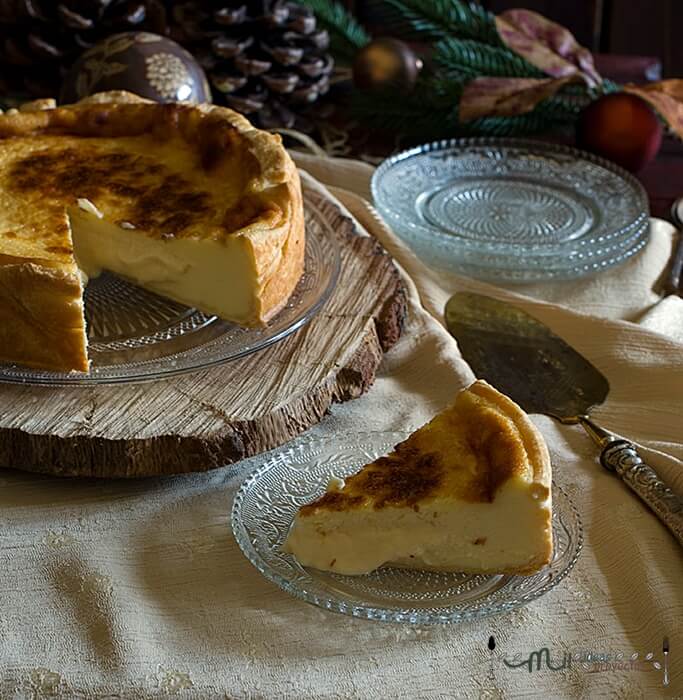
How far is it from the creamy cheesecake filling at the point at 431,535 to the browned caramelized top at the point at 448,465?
0.05 feet

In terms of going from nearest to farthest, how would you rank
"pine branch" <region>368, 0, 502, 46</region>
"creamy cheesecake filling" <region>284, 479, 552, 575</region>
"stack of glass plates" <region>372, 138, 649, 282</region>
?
1. "creamy cheesecake filling" <region>284, 479, 552, 575</region>
2. "stack of glass plates" <region>372, 138, 649, 282</region>
3. "pine branch" <region>368, 0, 502, 46</region>

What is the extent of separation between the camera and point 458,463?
1.66 meters

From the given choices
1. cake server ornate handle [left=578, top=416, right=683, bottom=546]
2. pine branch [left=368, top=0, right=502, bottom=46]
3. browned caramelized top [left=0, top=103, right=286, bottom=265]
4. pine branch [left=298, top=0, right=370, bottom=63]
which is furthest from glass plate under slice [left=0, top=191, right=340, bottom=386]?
pine branch [left=298, top=0, right=370, bottom=63]

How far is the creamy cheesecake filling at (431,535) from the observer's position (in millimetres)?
1585

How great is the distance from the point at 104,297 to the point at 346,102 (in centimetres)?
155

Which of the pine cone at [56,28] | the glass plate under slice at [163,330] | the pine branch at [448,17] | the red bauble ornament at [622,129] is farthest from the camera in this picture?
the pine branch at [448,17]

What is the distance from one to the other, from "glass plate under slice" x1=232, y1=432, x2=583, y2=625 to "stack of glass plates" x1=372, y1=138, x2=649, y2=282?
865 mm

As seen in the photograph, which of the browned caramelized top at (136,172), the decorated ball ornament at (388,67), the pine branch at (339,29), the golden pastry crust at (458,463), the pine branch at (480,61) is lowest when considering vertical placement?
the pine branch at (339,29)

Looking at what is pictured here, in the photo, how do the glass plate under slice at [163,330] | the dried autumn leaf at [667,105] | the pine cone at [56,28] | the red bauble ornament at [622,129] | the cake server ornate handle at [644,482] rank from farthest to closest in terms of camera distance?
the pine cone at [56,28] → the red bauble ornament at [622,129] → the dried autumn leaf at [667,105] → the glass plate under slice at [163,330] → the cake server ornate handle at [644,482]

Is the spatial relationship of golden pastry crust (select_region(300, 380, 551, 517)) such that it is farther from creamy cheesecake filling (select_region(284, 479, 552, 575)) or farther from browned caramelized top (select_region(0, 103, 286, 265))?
browned caramelized top (select_region(0, 103, 286, 265))

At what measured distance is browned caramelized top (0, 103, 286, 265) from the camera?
7.09ft

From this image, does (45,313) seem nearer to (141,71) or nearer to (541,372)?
(541,372)

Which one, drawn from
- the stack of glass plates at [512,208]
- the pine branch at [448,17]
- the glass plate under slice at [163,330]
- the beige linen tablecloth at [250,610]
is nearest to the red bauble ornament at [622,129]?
the stack of glass plates at [512,208]

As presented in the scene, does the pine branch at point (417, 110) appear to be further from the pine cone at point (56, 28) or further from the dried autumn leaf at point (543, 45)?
the pine cone at point (56, 28)
